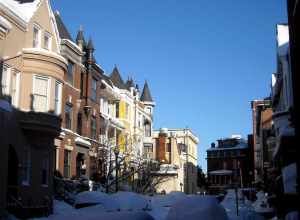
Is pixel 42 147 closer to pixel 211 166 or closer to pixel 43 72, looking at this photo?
pixel 43 72

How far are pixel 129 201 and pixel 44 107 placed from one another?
7.08m

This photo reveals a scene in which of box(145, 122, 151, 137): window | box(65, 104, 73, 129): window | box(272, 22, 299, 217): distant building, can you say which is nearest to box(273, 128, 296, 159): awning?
box(272, 22, 299, 217): distant building

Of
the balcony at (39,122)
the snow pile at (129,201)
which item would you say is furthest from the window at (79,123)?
the snow pile at (129,201)

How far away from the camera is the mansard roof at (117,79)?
5913 centimetres

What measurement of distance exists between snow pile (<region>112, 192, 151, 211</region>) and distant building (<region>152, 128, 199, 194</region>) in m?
38.1

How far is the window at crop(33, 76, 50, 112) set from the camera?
95.9 ft

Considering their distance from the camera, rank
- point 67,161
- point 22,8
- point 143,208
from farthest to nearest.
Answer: point 67,161, point 22,8, point 143,208

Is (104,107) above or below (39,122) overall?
above

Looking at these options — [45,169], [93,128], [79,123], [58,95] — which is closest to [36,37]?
[58,95]

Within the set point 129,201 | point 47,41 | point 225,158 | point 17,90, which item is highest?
point 47,41

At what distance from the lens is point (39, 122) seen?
1121 inches

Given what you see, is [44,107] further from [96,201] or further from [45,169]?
[96,201]

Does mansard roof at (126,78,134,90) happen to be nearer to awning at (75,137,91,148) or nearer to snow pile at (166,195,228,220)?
awning at (75,137,91,148)

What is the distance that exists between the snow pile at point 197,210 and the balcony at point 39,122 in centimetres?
1777
